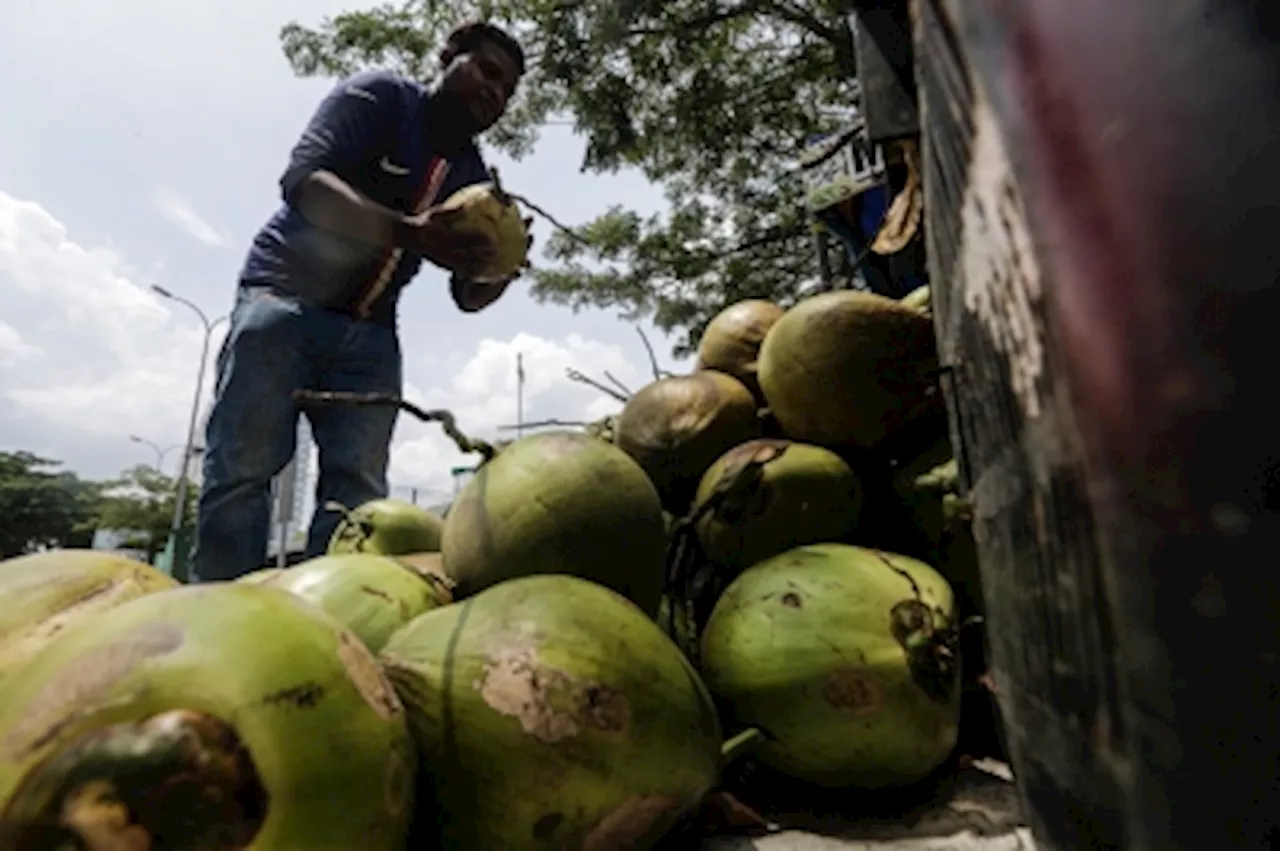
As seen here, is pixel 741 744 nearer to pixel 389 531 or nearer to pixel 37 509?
pixel 389 531

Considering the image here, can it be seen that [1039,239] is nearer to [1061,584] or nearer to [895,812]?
[1061,584]

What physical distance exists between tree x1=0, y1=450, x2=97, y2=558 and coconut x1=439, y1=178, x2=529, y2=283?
32618 mm

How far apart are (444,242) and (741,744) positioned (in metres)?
1.96

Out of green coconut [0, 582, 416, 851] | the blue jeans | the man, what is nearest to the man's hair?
the man

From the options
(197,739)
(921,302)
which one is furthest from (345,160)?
(197,739)

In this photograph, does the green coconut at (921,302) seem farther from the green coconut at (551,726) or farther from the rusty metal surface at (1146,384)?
the rusty metal surface at (1146,384)

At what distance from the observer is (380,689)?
2.65 ft

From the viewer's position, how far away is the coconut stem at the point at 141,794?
23.5 inches

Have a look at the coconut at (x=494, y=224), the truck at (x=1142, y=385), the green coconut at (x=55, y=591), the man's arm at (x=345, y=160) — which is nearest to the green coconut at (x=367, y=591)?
the green coconut at (x=55, y=591)

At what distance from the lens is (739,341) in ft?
6.80

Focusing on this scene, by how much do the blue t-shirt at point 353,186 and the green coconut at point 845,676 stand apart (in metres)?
2.13

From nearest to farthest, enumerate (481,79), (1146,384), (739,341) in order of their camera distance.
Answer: (1146,384)
(739,341)
(481,79)

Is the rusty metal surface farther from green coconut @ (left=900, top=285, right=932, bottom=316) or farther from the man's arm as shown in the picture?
the man's arm

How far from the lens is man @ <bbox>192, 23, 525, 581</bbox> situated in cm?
273
